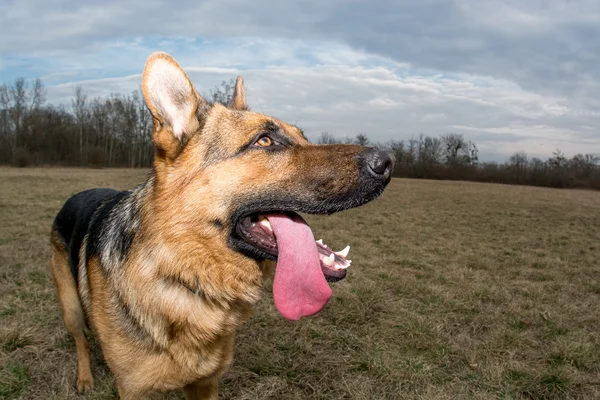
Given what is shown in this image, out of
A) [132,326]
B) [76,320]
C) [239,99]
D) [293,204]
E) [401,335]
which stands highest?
[239,99]

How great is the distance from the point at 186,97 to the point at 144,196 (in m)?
0.68

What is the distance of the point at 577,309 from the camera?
6215mm

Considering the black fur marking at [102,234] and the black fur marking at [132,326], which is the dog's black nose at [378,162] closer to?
the black fur marking at [102,234]

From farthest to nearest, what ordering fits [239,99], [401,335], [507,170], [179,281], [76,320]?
[507,170] → [401,335] → [76,320] → [239,99] → [179,281]

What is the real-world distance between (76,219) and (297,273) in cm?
240

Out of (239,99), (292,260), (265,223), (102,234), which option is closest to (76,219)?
(102,234)

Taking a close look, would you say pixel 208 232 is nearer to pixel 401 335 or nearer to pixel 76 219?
pixel 76 219

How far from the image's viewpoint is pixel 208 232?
2.59m

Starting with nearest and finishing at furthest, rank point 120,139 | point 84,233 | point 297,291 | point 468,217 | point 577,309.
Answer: point 297,291 → point 84,233 → point 577,309 → point 468,217 → point 120,139

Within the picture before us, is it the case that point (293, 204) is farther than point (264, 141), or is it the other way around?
point (264, 141)

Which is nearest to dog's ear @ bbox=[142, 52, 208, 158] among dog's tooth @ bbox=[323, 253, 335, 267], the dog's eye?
the dog's eye

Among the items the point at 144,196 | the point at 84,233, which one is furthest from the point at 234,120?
the point at 84,233

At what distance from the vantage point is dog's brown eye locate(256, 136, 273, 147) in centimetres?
275

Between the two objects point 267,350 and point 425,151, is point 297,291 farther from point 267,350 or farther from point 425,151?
point 425,151
